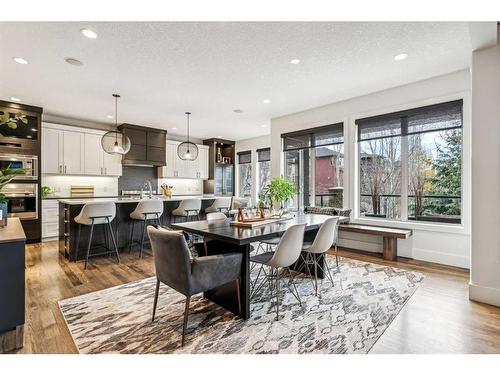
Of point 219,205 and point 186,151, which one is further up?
point 186,151

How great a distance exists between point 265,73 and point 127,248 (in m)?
3.69

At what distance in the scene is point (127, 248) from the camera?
4547 millimetres

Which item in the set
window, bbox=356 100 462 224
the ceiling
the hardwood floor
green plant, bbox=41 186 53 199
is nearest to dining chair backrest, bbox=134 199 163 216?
the hardwood floor

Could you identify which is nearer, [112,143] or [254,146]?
[112,143]

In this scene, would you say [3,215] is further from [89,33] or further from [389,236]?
[389,236]

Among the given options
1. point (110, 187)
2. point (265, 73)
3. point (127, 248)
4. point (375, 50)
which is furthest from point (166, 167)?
point (375, 50)

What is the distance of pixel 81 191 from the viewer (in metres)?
6.08

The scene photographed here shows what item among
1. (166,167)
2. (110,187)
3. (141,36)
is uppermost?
(141,36)

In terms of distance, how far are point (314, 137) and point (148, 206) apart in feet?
11.6

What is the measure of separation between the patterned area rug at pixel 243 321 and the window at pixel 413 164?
157 centimetres

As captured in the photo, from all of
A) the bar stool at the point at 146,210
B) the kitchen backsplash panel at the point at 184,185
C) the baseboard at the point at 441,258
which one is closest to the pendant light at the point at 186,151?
the bar stool at the point at 146,210

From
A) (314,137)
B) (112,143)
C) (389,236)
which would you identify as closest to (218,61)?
(112,143)

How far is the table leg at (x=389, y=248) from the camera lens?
13.2 ft
